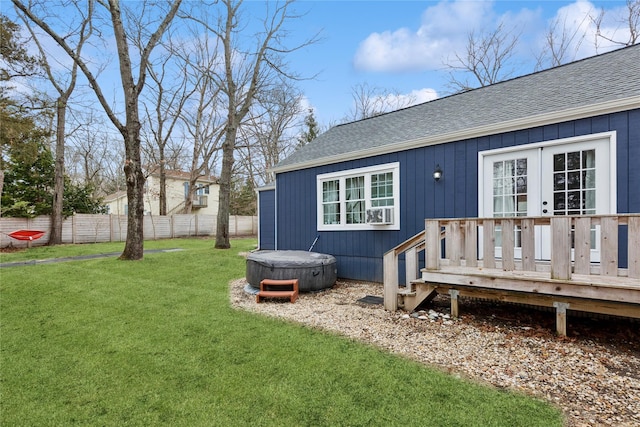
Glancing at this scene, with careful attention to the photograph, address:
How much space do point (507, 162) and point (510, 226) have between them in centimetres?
176

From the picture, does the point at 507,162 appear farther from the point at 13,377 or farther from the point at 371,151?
the point at 13,377

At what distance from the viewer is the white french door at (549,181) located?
4.32 metres

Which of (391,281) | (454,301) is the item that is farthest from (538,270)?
(391,281)

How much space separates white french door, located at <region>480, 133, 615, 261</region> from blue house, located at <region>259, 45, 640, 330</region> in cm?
1

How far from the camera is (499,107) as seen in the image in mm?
5941

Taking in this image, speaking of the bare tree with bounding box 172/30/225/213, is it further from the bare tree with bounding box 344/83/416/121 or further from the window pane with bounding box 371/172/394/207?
the window pane with bounding box 371/172/394/207

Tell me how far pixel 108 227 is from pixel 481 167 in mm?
17697

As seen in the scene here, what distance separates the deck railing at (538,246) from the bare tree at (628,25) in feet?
44.7

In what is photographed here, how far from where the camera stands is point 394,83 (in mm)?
19625

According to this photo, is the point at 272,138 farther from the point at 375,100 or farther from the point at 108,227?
the point at 108,227

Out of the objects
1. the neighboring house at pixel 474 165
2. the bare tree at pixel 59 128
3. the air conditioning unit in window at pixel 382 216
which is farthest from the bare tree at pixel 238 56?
the air conditioning unit in window at pixel 382 216

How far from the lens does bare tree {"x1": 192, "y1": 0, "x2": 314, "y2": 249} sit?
42.8 feet

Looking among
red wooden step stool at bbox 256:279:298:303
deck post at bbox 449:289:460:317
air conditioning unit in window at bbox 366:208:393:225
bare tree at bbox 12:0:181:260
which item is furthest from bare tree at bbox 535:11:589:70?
bare tree at bbox 12:0:181:260

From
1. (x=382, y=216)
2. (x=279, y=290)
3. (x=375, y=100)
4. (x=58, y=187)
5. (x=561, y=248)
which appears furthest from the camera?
(x=375, y=100)
